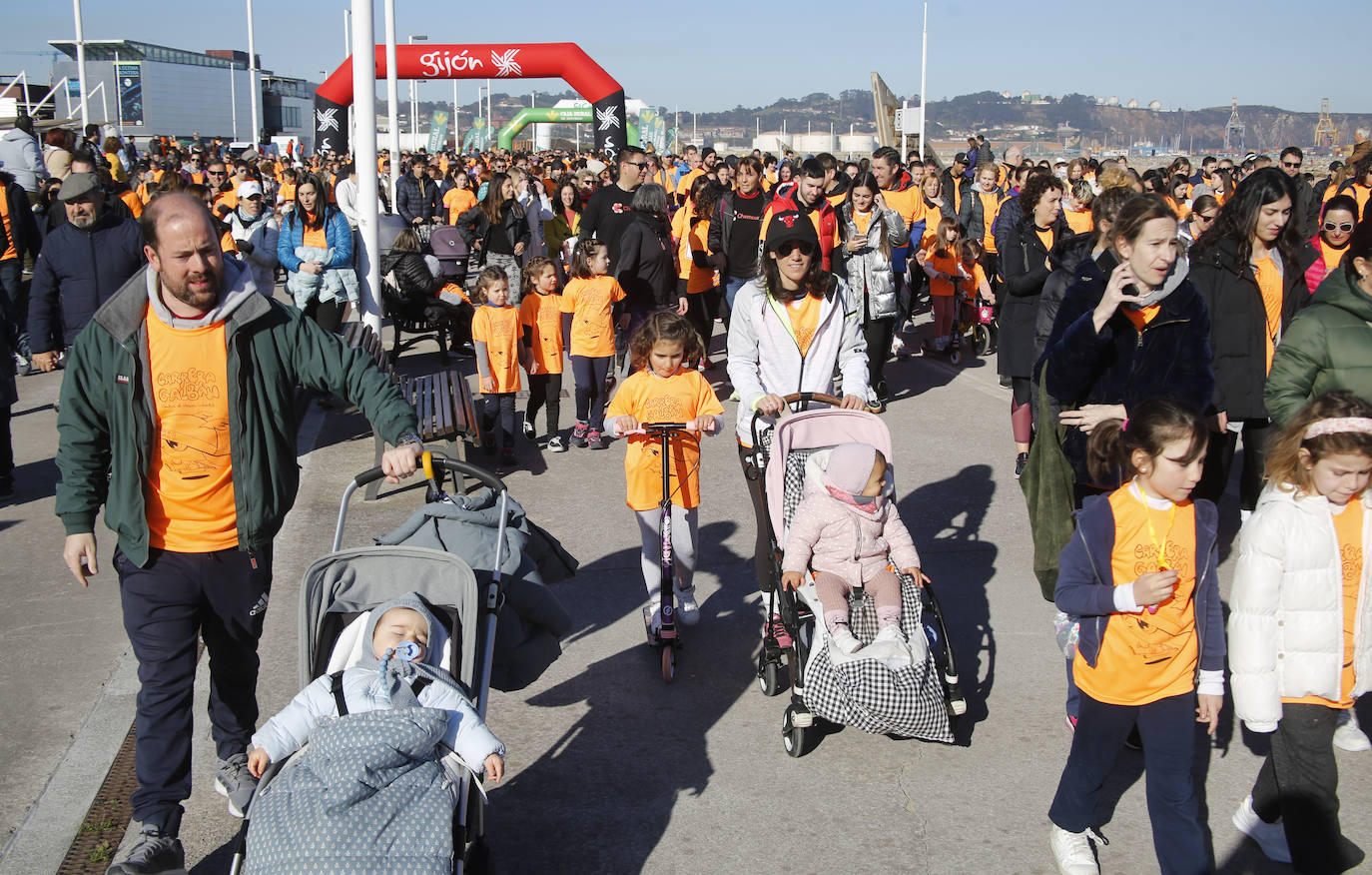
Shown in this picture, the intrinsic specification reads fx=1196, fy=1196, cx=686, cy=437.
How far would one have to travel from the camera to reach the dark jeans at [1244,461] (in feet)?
19.5

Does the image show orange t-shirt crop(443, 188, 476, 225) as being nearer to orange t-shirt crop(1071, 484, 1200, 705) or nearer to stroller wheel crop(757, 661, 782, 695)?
stroller wheel crop(757, 661, 782, 695)

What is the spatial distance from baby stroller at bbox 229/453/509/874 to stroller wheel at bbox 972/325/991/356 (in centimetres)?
1034

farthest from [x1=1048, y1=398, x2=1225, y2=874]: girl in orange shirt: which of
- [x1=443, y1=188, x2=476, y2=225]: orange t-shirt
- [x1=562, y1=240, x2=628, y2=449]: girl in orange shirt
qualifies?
[x1=443, y1=188, x2=476, y2=225]: orange t-shirt

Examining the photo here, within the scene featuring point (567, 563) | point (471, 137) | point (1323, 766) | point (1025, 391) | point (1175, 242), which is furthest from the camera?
point (471, 137)

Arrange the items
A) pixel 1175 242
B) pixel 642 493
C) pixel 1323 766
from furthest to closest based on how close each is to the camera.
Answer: pixel 642 493, pixel 1175 242, pixel 1323 766

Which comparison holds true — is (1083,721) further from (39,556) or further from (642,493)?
(39,556)

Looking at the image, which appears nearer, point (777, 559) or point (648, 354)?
point (777, 559)

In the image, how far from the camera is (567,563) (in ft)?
16.4

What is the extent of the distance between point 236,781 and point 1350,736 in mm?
4312

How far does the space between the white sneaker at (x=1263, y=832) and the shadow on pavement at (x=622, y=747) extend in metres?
1.93

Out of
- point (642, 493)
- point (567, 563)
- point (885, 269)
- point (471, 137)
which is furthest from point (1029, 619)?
point (471, 137)

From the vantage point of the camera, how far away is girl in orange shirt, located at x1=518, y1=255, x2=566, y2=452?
939cm

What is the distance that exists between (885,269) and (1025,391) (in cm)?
280

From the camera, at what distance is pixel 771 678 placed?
5.25m
